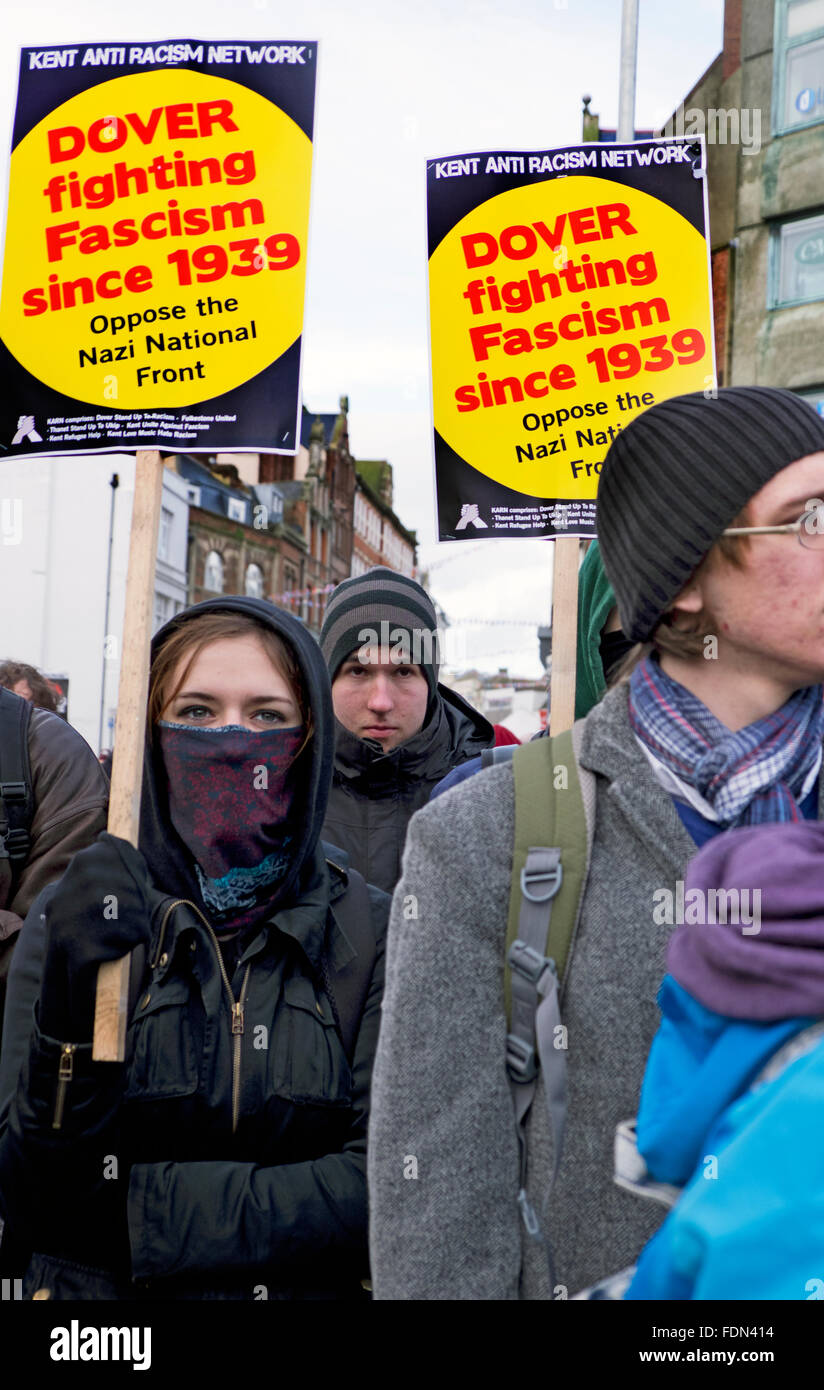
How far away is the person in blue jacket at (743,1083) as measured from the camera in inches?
42.6

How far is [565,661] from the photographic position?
10.2 ft

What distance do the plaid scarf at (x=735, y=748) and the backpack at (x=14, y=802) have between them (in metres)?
2.20

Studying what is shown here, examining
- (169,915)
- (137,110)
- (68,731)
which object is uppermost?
(137,110)

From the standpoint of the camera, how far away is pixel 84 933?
82.6 inches

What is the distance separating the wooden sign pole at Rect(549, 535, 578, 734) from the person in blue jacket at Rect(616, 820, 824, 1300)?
1766 millimetres

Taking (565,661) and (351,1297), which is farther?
(565,661)

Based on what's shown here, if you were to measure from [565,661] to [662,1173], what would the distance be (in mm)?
1943

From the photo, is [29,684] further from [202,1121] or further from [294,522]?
[294,522]

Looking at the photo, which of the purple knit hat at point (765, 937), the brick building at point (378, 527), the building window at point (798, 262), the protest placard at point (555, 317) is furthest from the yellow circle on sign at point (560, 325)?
the brick building at point (378, 527)

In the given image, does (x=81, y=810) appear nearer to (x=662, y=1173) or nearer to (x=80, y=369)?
(x=80, y=369)

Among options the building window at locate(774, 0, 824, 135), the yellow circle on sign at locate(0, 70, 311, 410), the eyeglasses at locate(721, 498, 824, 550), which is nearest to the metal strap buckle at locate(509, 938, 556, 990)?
the eyeglasses at locate(721, 498, 824, 550)

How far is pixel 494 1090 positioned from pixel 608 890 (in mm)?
314

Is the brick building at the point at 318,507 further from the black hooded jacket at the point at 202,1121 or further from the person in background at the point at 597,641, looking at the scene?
the black hooded jacket at the point at 202,1121
